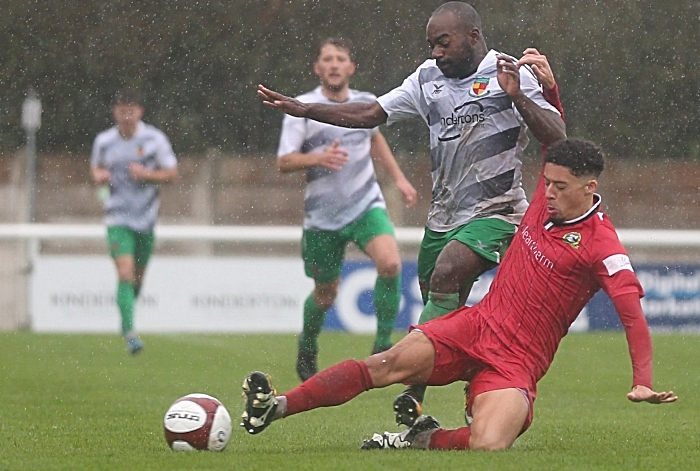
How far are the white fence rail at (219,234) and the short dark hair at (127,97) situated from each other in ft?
12.1

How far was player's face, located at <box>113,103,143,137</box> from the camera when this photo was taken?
32.7 ft

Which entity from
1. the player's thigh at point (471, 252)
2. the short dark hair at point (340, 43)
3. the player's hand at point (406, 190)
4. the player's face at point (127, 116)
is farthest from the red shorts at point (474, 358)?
the player's face at point (127, 116)

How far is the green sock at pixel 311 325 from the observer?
814cm

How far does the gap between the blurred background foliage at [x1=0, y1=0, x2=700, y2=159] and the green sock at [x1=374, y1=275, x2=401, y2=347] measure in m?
1.64

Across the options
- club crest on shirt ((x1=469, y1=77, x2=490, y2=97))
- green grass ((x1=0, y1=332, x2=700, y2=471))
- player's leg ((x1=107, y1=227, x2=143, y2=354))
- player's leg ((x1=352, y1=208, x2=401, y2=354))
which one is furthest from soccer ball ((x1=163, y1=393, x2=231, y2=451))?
player's leg ((x1=107, y1=227, x2=143, y2=354))

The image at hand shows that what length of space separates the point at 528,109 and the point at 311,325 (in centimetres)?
299

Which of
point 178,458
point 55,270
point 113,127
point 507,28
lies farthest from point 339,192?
point 55,270

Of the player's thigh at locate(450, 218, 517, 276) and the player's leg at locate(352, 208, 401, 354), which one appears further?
the player's leg at locate(352, 208, 401, 354)

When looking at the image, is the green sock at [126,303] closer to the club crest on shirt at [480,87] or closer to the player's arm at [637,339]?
the club crest on shirt at [480,87]

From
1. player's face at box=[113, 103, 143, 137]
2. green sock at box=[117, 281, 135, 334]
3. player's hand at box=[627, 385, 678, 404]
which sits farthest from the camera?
green sock at box=[117, 281, 135, 334]

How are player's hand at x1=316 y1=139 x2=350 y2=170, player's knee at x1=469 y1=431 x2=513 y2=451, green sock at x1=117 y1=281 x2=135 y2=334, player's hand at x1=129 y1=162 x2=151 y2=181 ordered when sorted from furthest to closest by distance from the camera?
player's hand at x1=129 y1=162 x2=151 y2=181 → green sock at x1=117 y1=281 x2=135 y2=334 → player's hand at x1=316 y1=139 x2=350 y2=170 → player's knee at x1=469 y1=431 x2=513 y2=451

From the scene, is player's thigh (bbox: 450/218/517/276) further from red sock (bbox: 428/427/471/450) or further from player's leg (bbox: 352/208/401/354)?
player's leg (bbox: 352/208/401/354)

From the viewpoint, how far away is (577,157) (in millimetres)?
5102

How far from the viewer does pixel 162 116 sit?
1030 centimetres
